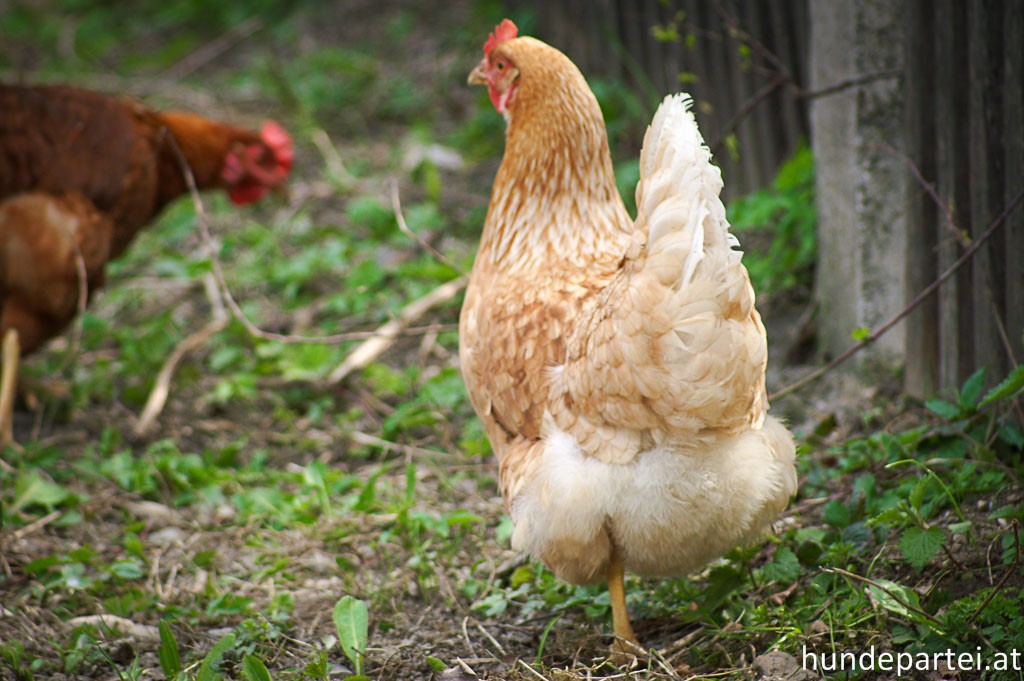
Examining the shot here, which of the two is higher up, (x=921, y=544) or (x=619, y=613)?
(x=921, y=544)

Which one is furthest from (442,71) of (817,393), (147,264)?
(817,393)

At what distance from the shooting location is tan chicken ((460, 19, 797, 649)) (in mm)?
1931

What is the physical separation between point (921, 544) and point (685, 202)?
3.51 ft

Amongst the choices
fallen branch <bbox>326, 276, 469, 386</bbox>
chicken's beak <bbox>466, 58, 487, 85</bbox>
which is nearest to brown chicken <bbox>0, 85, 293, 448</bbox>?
fallen branch <bbox>326, 276, 469, 386</bbox>

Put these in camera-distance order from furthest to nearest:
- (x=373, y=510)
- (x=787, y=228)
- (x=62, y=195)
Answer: (x=62, y=195)
(x=787, y=228)
(x=373, y=510)

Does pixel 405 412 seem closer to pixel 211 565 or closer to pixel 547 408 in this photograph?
pixel 211 565

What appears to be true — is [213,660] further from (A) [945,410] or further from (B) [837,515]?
(A) [945,410]

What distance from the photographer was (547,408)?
2.34 m

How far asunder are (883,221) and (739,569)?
56.4 inches

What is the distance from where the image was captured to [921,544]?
2170 mm

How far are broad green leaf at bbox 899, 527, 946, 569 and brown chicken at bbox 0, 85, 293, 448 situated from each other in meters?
3.15

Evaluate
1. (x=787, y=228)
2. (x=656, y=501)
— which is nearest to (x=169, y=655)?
(x=656, y=501)

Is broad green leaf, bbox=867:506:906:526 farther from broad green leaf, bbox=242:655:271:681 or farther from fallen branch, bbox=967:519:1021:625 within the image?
broad green leaf, bbox=242:655:271:681

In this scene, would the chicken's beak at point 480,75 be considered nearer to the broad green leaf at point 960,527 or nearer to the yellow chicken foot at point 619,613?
the yellow chicken foot at point 619,613
